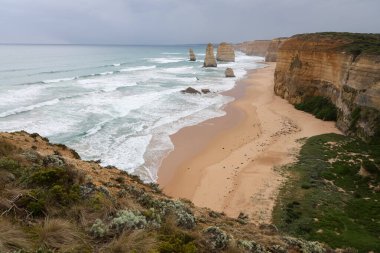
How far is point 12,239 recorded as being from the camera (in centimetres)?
448

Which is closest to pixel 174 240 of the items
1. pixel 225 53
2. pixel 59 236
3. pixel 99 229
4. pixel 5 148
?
pixel 99 229

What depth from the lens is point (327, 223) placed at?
41.2 feet

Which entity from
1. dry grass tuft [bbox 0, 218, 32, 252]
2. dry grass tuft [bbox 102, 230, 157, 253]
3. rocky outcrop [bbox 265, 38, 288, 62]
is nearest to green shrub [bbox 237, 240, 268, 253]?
dry grass tuft [bbox 102, 230, 157, 253]

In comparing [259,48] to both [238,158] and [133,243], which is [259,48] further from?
[133,243]

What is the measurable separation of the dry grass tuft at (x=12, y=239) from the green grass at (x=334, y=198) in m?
9.92

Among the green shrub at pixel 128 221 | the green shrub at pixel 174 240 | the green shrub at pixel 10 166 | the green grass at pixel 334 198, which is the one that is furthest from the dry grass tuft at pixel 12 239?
the green grass at pixel 334 198

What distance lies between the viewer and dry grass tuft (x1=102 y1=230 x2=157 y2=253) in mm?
4754

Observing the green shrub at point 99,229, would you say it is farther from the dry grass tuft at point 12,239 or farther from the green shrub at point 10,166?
the green shrub at point 10,166

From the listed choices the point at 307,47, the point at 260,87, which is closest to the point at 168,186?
the point at 307,47

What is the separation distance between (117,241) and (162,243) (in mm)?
736

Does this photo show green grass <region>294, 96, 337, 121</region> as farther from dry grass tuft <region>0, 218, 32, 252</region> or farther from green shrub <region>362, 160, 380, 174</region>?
dry grass tuft <region>0, 218, 32, 252</region>

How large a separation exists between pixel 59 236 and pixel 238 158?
639 inches

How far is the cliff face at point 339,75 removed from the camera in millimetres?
22433

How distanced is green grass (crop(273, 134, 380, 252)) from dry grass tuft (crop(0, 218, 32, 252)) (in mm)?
9921
